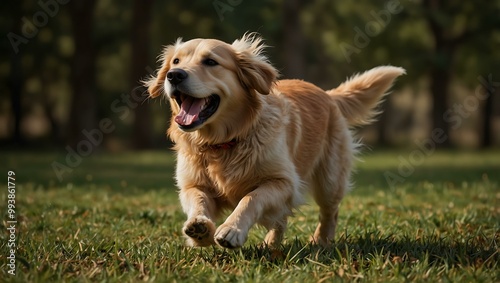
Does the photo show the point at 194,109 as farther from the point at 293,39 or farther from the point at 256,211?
the point at 293,39

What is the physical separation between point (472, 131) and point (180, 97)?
1750 inches

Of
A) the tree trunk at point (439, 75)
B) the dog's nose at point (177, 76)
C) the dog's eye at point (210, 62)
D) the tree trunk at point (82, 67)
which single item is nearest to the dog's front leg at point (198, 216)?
the dog's nose at point (177, 76)

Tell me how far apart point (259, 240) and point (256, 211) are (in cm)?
100

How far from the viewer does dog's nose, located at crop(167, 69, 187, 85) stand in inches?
171

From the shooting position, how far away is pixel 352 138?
6.09 m

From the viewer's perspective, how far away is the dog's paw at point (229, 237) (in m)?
3.79

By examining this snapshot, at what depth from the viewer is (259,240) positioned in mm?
5145

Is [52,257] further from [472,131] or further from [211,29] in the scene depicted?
[472,131]

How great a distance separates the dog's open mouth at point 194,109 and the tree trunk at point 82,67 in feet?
48.9

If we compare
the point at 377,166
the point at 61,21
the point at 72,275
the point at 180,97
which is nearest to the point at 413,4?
the point at 377,166

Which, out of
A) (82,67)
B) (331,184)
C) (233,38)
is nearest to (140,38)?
(82,67)

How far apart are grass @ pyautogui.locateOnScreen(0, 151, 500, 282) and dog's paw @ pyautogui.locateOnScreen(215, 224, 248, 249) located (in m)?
0.11

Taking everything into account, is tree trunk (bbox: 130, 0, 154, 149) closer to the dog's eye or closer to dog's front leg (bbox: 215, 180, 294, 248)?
the dog's eye

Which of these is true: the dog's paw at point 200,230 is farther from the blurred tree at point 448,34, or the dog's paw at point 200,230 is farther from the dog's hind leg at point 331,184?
the blurred tree at point 448,34
